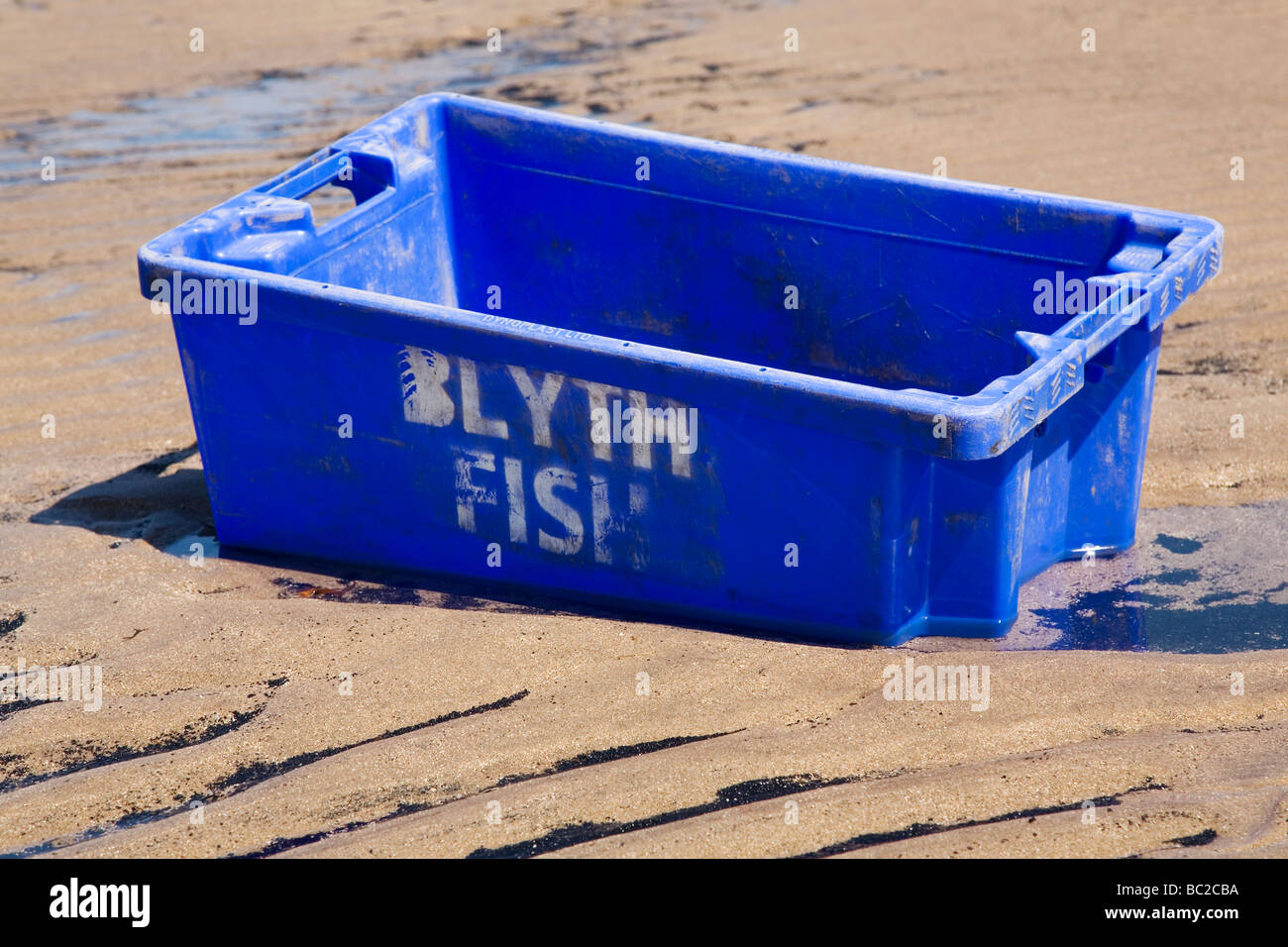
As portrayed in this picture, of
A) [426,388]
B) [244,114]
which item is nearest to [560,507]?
[426,388]

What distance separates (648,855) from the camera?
273 cm

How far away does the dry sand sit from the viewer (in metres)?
2.84

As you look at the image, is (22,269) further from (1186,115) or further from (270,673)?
(1186,115)

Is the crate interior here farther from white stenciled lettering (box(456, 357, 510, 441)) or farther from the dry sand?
white stenciled lettering (box(456, 357, 510, 441))

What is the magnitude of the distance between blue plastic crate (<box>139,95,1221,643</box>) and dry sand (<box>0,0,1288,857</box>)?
6.7 inches

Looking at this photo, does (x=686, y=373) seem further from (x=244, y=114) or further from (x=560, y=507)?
(x=244, y=114)

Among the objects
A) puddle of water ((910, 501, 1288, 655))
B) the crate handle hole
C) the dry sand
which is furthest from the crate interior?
the crate handle hole

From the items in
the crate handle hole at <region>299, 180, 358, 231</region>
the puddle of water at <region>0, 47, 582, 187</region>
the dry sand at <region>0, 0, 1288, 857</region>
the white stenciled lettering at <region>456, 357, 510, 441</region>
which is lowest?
the dry sand at <region>0, 0, 1288, 857</region>

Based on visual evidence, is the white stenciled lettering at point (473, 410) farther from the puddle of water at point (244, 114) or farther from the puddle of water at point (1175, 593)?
the puddle of water at point (244, 114)

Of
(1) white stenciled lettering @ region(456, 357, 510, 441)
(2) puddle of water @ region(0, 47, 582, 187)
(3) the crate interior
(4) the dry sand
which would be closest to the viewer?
(4) the dry sand

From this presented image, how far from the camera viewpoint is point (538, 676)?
10.8ft

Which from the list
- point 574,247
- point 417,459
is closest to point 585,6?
point 574,247

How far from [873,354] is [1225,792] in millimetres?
1718
